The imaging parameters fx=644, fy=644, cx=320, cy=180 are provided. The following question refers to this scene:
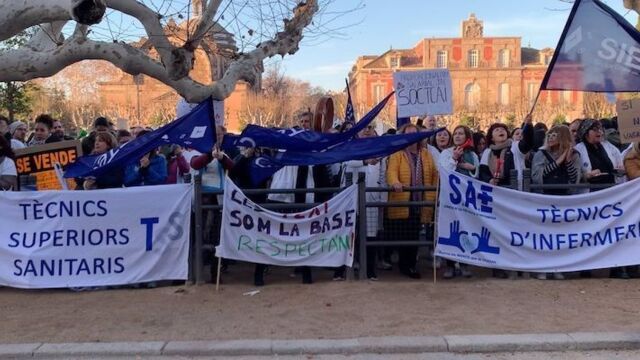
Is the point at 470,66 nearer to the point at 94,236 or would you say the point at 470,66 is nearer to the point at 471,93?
the point at 471,93

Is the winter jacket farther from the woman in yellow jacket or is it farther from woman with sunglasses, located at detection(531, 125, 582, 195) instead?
woman with sunglasses, located at detection(531, 125, 582, 195)

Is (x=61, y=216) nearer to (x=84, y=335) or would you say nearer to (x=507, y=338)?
(x=84, y=335)

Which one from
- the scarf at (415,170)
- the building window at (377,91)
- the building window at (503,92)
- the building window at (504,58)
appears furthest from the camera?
the building window at (504,58)

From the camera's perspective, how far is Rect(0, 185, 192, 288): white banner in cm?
736

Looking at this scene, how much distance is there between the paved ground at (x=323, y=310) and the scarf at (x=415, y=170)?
1048 millimetres

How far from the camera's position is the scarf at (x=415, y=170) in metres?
7.90

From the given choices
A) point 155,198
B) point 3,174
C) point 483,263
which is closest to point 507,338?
point 483,263

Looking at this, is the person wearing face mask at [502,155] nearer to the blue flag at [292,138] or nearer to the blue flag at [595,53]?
the blue flag at [595,53]

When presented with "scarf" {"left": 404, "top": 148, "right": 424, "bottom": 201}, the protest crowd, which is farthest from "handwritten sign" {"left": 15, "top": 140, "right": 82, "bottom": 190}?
"scarf" {"left": 404, "top": 148, "right": 424, "bottom": 201}

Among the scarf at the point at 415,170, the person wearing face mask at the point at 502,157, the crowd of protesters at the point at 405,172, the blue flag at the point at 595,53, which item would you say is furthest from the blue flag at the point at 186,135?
the blue flag at the point at 595,53

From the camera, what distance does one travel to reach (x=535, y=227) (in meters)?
7.61

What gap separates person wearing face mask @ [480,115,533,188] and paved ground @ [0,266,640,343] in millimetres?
1305

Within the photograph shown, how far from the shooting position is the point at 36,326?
6141 millimetres

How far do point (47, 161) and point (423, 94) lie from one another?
5237 millimetres
